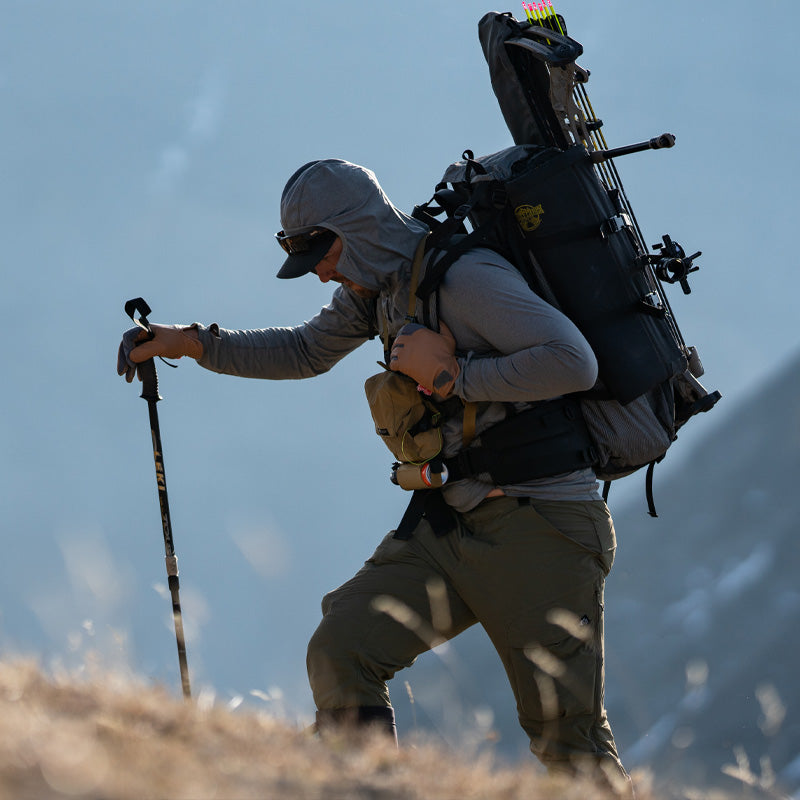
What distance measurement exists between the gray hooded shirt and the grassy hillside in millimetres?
1360

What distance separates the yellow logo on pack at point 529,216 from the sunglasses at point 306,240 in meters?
0.81

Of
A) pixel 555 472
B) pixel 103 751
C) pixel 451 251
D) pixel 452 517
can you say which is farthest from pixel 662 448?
pixel 103 751

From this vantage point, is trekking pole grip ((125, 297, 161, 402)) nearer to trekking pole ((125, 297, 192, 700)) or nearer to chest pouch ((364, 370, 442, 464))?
trekking pole ((125, 297, 192, 700))

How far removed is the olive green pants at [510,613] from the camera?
4.07 meters

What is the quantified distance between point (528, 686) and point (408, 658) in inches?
19.6

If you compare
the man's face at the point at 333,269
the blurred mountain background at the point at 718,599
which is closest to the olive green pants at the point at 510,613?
the man's face at the point at 333,269

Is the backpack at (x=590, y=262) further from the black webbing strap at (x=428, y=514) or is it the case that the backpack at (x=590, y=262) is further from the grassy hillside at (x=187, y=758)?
the grassy hillside at (x=187, y=758)

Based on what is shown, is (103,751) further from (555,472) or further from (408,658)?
(555,472)

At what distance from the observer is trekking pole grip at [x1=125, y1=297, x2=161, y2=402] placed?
194 inches

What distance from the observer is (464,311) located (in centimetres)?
418

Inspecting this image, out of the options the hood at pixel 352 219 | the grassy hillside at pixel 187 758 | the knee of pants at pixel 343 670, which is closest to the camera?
the grassy hillside at pixel 187 758

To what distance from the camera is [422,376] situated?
4141 mm

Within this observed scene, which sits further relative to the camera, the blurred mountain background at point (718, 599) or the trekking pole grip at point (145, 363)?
the blurred mountain background at point (718, 599)

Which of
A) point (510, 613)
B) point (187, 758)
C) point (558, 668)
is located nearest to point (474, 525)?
point (510, 613)
